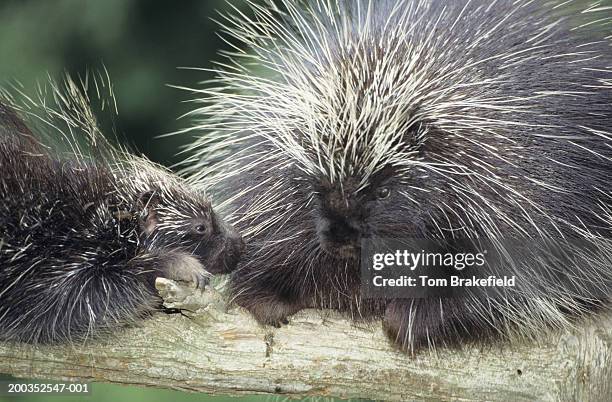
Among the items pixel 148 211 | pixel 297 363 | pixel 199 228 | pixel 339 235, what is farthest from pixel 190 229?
pixel 339 235

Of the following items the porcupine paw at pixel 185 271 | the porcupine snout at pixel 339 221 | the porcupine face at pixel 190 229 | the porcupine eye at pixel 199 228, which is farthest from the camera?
the porcupine eye at pixel 199 228

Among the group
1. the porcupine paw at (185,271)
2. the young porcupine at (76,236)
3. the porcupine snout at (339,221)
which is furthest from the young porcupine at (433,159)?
the young porcupine at (76,236)

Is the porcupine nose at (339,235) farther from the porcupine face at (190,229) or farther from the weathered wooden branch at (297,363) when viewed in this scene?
the porcupine face at (190,229)

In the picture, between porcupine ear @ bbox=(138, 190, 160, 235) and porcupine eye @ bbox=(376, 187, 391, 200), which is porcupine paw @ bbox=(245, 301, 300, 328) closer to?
porcupine ear @ bbox=(138, 190, 160, 235)

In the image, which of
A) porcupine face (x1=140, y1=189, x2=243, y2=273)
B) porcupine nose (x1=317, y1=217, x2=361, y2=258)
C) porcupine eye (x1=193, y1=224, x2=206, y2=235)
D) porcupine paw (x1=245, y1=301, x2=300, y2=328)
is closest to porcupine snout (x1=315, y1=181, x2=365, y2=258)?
porcupine nose (x1=317, y1=217, x2=361, y2=258)

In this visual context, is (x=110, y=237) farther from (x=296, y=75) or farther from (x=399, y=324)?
(x=399, y=324)

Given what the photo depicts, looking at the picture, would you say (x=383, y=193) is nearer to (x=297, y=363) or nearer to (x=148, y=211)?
(x=297, y=363)
